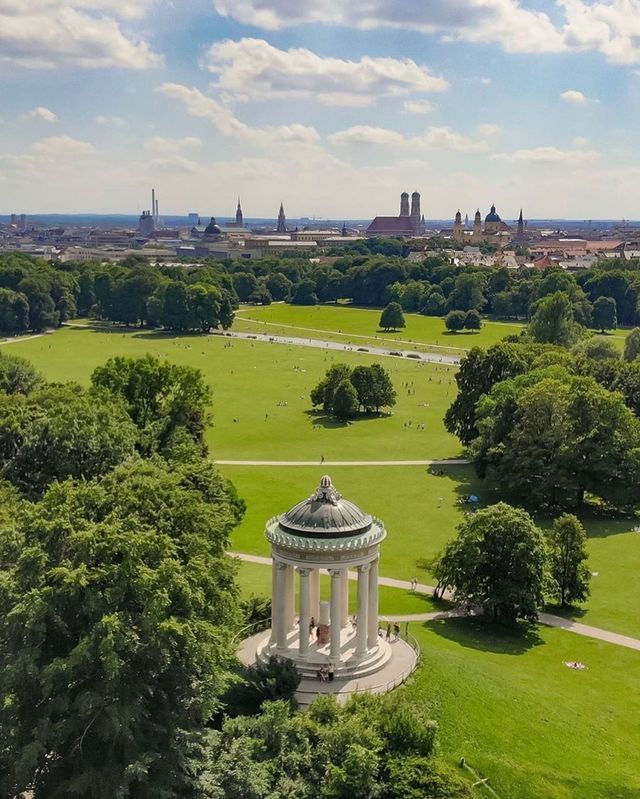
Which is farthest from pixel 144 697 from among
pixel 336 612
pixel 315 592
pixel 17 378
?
pixel 17 378

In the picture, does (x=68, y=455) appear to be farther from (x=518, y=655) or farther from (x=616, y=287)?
(x=616, y=287)

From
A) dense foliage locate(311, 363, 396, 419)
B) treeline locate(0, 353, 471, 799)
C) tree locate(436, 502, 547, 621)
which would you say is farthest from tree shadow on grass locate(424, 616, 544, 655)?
dense foliage locate(311, 363, 396, 419)

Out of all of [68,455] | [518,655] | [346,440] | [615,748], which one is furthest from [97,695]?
[346,440]

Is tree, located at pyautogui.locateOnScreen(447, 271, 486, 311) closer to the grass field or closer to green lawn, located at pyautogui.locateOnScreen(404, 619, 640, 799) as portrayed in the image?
the grass field

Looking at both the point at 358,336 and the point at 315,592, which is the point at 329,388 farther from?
the point at 358,336

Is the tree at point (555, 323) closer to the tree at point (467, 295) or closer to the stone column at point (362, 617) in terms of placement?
the tree at point (467, 295)
